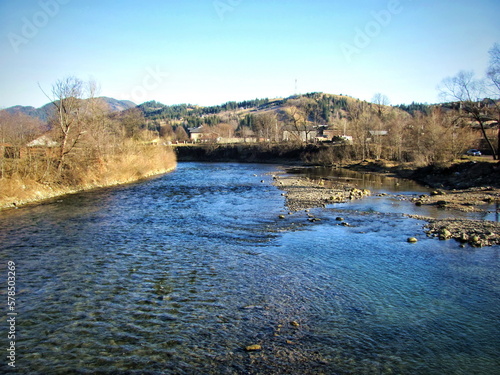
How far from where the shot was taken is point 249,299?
1124 cm

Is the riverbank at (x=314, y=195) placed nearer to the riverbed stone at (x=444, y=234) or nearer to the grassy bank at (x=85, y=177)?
the riverbed stone at (x=444, y=234)

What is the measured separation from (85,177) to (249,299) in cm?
3313

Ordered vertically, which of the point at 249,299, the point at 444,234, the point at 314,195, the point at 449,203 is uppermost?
the point at 314,195

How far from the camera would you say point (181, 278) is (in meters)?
13.0

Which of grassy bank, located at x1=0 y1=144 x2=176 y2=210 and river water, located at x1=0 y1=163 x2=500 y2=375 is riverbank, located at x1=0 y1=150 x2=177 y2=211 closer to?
grassy bank, located at x1=0 y1=144 x2=176 y2=210

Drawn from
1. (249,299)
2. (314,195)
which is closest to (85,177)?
(314,195)

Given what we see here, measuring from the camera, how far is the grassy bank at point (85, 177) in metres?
28.3

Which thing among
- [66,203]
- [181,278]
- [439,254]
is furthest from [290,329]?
[66,203]

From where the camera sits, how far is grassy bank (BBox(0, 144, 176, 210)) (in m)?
28.3

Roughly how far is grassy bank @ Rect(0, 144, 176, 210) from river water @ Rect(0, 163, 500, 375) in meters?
8.55

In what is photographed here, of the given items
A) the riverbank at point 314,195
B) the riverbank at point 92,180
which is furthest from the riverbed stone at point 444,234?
the riverbank at point 92,180

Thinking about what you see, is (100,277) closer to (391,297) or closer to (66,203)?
(391,297)

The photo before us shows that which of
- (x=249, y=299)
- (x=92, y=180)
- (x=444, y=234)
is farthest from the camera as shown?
(x=92, y=180)

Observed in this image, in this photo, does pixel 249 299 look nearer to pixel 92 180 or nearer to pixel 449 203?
pixel 449 203
